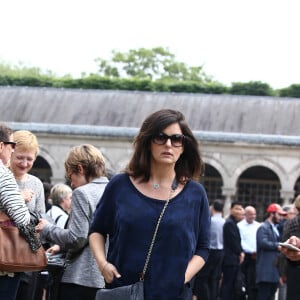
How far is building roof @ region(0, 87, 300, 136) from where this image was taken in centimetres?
3775

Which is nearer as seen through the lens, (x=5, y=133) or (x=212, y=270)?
(x=5, y=133)

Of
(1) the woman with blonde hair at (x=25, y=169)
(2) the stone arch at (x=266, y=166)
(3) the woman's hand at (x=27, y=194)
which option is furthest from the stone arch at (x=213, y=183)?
(3) the woman's hand at (x=27, y=194)

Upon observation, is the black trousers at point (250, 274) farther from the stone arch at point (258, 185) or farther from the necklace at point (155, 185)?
the stone arch at point (258, 185)

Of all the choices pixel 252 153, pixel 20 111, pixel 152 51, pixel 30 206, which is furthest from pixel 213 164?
pixel 152 51

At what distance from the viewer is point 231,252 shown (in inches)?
571

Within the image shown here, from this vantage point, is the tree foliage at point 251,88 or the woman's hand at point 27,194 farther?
the tree foliage at point 251,88

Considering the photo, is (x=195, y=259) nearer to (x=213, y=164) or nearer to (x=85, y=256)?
(x=85, y=256)

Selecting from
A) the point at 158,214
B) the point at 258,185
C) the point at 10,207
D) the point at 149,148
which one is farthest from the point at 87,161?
the point at 258,185

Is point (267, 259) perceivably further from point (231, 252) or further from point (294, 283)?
point (294, 283)

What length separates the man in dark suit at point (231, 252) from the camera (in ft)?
46.7

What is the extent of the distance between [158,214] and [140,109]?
113 feet

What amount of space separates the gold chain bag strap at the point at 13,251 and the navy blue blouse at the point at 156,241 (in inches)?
44.6

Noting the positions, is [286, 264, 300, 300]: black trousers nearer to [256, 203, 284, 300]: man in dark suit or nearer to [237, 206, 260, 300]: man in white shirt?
[256, 203, 284, 300]: man in dark suit

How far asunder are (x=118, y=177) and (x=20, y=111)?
113ft
